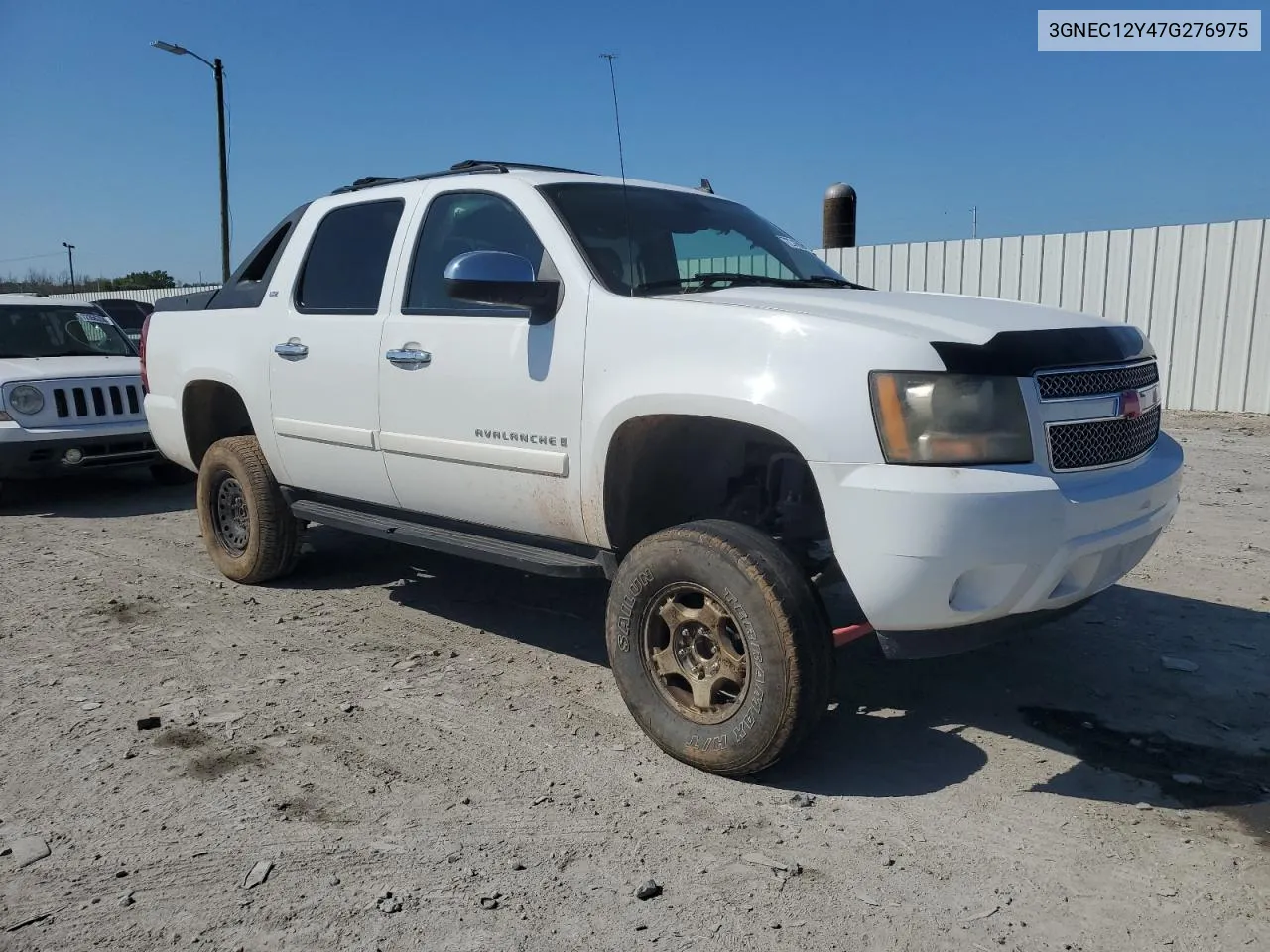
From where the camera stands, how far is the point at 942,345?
2836 millimetres

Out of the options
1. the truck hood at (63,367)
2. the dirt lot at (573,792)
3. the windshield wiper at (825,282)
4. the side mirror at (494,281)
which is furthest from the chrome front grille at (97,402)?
the windshield wiper at (825,282)

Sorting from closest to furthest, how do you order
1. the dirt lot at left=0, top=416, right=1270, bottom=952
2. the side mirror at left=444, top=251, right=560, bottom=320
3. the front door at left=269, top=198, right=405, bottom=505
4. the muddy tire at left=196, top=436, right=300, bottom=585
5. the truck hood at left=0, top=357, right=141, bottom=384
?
1. the dirt lot at left=0, top=416, right=1270, bottom=952
2. the side mirror at left=444, top=251, right=560, bottom=320
3. the front door at left=269, top=198, right=405, bottom=505
4. the muddy tire at left=196, top=436, right=300, bottom=585
5. the truck hood at left=0, top=357, right=141, bottom=384

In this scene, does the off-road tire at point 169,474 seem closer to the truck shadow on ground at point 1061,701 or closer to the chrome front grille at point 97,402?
the chrome front grille at point 97,402

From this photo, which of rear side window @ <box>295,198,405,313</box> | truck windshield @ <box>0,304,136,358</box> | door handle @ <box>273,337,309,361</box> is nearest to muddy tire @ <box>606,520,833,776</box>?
rear side window @ <box>295,198,405,313</box>

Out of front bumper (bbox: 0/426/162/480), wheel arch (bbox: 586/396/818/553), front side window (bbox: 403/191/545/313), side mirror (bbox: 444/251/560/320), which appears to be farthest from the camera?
front bumper (bbox: 0/426/162/480)

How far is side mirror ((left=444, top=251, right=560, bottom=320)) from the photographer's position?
346 centimetres

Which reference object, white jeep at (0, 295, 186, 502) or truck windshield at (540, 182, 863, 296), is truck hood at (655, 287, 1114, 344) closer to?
truck windshield at (540, 182, 863, 296)

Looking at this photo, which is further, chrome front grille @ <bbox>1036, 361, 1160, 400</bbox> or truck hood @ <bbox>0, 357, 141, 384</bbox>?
truck hood @ <bbox>0, 357, 141, 384</bbox>

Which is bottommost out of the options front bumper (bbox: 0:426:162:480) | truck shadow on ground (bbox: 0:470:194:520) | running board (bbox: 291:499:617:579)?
truck shadow on ground (bbox: 0:470:194:520)

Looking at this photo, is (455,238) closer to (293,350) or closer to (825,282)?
(293,350)

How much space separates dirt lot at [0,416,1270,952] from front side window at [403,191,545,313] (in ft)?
5.01

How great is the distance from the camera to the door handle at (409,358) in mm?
4066

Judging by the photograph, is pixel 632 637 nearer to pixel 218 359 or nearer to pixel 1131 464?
pixel 1131 464

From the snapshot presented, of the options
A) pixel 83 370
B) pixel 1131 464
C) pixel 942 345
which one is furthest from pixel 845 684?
pixel 83 370
